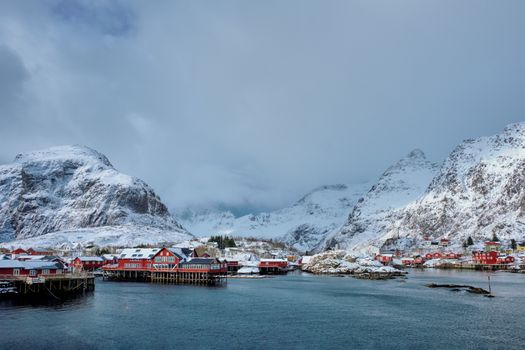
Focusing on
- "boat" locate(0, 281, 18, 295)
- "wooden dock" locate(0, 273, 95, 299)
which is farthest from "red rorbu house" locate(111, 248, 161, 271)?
"boat" locate(0, 281, 18, 295)

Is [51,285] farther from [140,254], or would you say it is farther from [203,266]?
[140,254]

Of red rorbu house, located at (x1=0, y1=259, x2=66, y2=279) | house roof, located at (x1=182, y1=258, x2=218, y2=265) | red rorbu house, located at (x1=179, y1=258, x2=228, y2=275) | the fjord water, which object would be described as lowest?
the fjord water

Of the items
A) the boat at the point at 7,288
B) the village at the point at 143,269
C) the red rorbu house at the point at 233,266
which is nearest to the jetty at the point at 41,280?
the village at the point at 143,269

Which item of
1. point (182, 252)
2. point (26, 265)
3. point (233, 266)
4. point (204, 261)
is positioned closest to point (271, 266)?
point (233, 266)

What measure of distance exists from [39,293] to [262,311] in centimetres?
4480

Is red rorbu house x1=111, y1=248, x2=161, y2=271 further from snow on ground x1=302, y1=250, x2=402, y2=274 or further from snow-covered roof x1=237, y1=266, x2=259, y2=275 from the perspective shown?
snow on ground x1=302, y1=250, x2=402, y2=274

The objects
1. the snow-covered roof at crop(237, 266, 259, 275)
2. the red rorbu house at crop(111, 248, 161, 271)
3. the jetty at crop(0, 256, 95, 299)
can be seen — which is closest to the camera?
the jetty at crop(0, 256, 95, 299)

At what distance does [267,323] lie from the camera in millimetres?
57531

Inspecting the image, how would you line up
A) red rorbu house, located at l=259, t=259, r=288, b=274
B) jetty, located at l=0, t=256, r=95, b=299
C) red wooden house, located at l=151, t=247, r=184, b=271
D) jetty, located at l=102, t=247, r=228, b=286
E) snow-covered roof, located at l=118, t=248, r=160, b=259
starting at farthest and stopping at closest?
red rorbu house, located at l=259, t=259, r=288, b=274, snow-covered roof, located at l=118, t=248, r=160, b=259, red wooden house, located at l=151, t=247, r=184, b=271, jetty, located at l=102, t=247, r=228, b=286, jetty, located at l=0, t=256, r=95, b=299

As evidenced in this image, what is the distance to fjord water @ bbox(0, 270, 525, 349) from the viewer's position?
4591cm

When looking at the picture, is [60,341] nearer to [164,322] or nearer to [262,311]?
[164,322]

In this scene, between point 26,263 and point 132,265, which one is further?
point 132,265

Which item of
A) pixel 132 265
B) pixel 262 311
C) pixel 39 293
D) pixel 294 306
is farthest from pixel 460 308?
pixel 132 265

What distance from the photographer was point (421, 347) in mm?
44875
